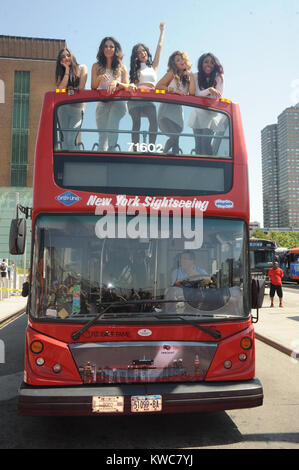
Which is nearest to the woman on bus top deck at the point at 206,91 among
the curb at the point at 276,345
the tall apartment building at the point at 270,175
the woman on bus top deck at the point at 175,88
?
the woman on bus top deck at the point at 175,88

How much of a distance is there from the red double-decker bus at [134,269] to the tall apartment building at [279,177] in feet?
366

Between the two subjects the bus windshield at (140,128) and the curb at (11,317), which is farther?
the curb at (11,317)

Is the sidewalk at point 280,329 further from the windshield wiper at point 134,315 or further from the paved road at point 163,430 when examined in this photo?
the windshield wiper at point 134,315

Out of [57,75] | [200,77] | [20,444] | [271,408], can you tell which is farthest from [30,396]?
[200,77]

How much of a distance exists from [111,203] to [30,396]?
209 cm

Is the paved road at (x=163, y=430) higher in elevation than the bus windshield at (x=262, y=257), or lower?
lower

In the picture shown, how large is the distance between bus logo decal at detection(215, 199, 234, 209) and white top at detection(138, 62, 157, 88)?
2205mm

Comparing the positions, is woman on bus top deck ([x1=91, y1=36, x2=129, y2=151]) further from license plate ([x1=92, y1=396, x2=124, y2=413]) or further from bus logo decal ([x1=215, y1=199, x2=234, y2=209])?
license plate ([x1=92, y1=396, x2=124, y2=413])

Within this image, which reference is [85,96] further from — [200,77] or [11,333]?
[11,333]

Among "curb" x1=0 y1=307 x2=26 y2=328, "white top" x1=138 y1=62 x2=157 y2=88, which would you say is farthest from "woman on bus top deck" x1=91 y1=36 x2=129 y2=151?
"curb" x1=0 y1=307 x2=26 y2=328

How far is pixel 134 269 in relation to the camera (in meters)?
4.42

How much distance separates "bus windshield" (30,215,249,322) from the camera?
4320 millimetres

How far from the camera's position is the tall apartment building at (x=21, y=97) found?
4688 centimetres

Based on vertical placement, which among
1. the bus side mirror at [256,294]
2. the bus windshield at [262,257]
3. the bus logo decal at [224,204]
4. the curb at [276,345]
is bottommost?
the curb at [276,345]
